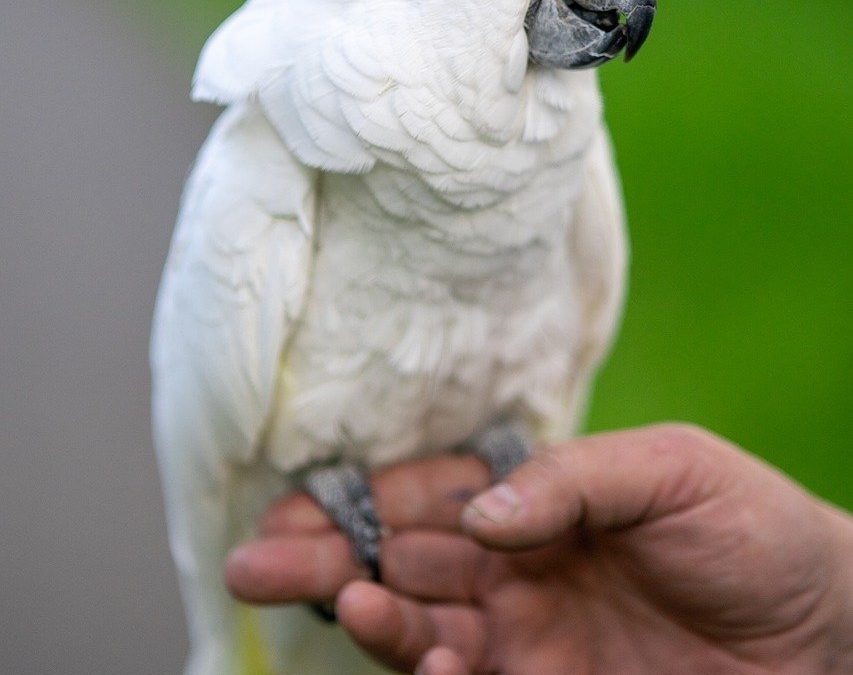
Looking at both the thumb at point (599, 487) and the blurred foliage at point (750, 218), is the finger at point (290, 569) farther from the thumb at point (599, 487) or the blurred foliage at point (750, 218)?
the blurred foliage at point (750, 218)

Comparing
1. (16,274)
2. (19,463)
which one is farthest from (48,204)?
(19,463)

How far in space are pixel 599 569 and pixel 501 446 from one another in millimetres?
269

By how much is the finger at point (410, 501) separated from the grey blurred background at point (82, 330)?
1.32m

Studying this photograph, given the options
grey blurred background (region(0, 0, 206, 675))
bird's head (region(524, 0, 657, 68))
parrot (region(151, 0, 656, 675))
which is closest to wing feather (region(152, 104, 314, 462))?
parrot (region(151, 0, 656, 675))

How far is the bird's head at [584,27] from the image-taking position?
1145mm

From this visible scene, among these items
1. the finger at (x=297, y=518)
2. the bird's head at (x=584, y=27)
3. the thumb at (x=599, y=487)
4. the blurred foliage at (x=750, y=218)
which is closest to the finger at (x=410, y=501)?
the finger at (x=297, y=518)

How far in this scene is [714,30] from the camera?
7.91 ft

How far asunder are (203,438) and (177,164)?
2.10 meters

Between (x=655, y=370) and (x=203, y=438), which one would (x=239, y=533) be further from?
(x=655, y=370)

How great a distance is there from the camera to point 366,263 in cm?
128

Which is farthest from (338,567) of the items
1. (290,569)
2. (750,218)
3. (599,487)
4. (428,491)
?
(750,218)

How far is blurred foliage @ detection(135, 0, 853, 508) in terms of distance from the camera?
2385mm

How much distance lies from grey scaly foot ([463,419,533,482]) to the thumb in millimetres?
326

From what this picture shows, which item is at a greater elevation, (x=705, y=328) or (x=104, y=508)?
(x=705, y=328)
